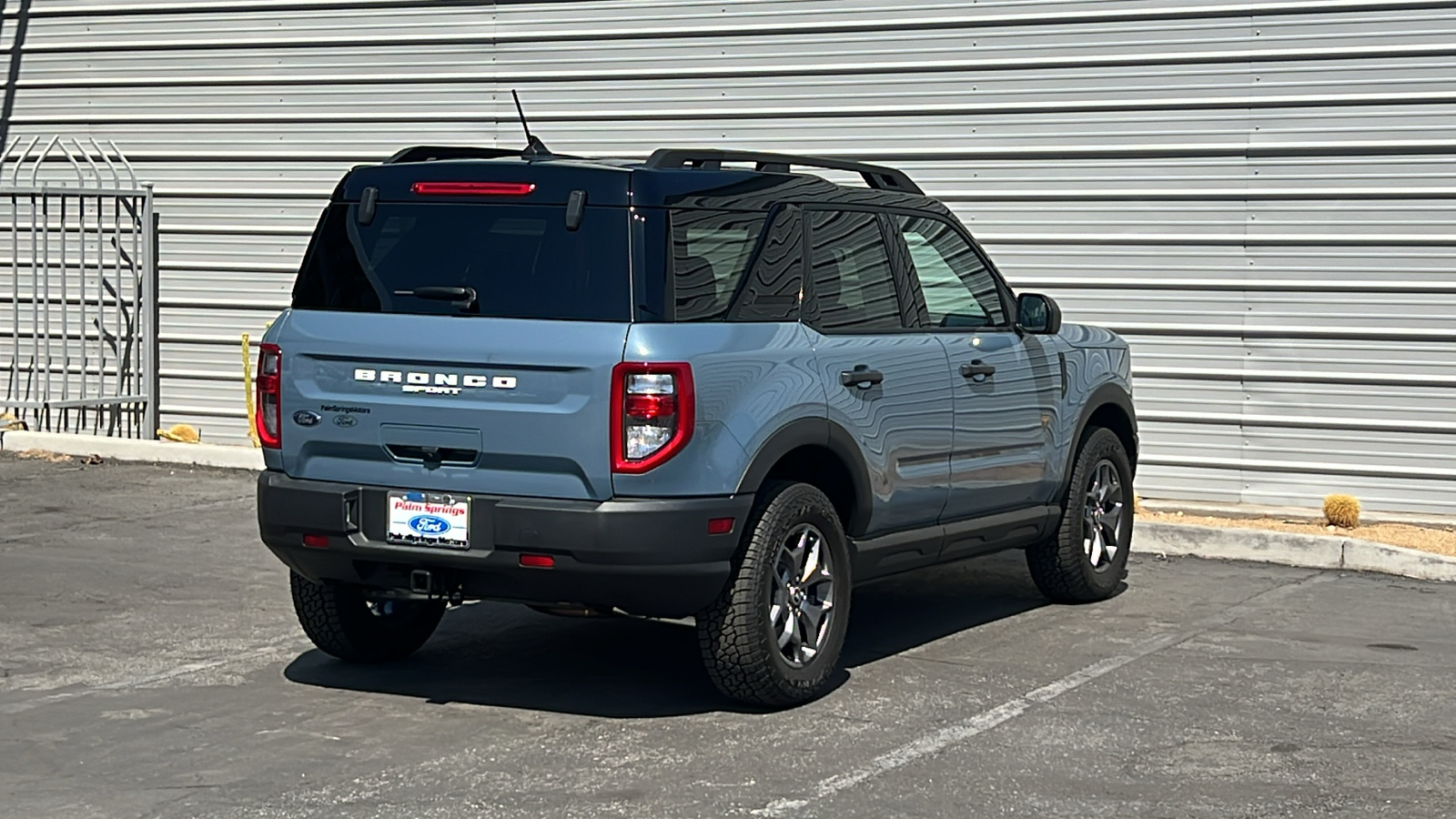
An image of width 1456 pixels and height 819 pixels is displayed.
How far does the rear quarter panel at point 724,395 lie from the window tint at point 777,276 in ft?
0.25

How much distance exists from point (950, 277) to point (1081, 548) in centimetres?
150

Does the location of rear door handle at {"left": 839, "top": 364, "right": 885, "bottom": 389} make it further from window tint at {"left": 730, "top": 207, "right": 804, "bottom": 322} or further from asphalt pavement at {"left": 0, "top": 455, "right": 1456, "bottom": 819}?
asphalt pavement at {"left": 0, "top": 455, "right": 1456, "bottom": 819}

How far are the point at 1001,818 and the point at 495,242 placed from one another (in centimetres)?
267

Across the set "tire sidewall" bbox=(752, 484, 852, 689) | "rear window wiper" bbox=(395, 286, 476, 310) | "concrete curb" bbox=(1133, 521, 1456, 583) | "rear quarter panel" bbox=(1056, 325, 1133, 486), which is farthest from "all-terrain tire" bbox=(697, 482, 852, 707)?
"concrete curb" bbox=(1133, 521, 1456, 583)

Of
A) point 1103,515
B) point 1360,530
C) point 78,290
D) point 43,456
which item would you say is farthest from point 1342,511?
point 78,290

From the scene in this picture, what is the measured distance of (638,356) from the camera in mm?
6496

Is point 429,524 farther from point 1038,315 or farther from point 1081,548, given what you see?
point 1081,548

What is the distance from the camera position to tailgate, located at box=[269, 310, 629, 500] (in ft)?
21.5

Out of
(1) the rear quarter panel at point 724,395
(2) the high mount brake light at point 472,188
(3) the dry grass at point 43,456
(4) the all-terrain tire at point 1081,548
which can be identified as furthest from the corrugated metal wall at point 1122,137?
(2) the high mount brake light at point 472,188

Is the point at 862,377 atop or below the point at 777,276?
below

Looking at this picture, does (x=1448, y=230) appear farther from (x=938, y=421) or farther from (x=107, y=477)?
(x=107, y=477)

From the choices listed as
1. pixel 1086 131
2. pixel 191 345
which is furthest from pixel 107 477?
pixel 1086 131

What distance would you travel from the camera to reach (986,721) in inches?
270

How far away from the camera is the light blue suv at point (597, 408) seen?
656 centimetres
